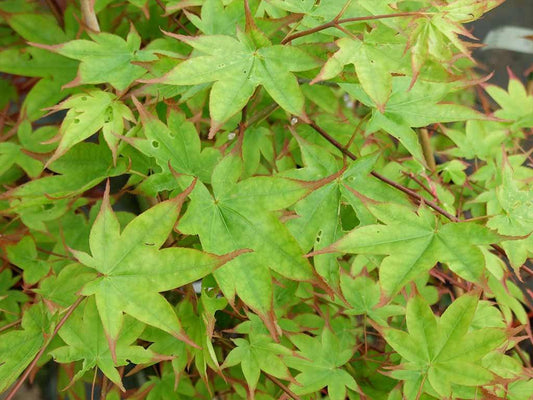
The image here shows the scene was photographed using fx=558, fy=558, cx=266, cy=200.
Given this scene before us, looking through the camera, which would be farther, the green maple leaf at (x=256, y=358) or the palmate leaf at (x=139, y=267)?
the green maple leaf at (x=256, y=358)

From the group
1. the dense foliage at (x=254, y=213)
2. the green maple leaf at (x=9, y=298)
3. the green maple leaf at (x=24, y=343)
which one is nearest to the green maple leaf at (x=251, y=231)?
the dense foliage at (x=254, y=213)

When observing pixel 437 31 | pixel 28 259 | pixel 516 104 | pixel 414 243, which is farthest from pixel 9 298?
pixel 516 104

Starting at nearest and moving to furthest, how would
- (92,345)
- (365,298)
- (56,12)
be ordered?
(92,345) < (365,298) < (56,12)

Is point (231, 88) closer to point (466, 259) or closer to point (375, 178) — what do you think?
point (375, 178)

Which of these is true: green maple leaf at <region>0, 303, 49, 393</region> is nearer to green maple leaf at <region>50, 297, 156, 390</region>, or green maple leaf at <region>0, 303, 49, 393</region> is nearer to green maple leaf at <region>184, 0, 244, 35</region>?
green maple leaf at <region>50, 297, 156, 390</region>

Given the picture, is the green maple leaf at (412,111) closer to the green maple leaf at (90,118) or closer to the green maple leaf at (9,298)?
the green maple leaf at (90,118)

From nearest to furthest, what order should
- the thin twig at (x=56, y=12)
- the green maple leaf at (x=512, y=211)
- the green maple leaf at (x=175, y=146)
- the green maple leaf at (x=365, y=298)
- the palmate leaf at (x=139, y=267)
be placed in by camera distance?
the palmate leaf at (x=139, y=267), the green maple leaf at (x=175, y=146), the green maple leaf at (x=512, y=211), the green maple leaf at (x=365, y=298), the thin twig at (x=56, y=12)

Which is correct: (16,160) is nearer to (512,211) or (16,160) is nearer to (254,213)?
(254,213)
